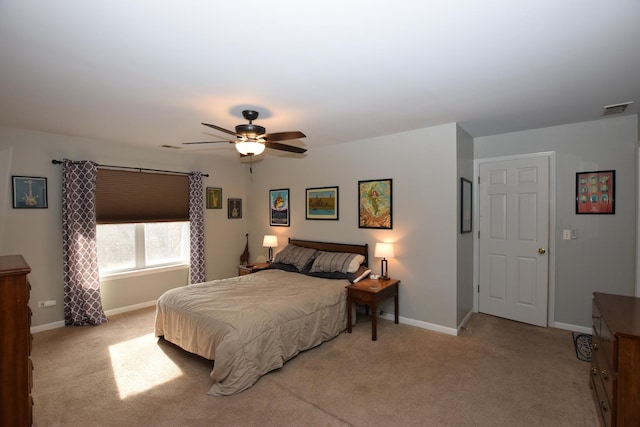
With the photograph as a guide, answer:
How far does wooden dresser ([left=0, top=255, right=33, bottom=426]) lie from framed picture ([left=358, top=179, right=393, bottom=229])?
3.50 meters

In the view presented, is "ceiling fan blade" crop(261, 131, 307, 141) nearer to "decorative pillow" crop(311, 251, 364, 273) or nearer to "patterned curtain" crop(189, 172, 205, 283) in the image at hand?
"decorative pillow" crop(311, 251, 364, 273)

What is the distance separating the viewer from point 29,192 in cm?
379

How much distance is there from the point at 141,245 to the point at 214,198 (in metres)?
1.38

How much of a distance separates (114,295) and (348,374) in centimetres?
358

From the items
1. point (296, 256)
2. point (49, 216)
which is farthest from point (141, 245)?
point (296, 256)

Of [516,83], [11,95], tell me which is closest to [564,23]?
[516,83]

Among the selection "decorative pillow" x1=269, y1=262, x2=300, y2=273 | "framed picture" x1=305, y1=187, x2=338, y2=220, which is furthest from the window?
"framed picture" x1=305, y1=187, x2=338, y2=220

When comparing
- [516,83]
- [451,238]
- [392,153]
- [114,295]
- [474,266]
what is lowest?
[114,295]

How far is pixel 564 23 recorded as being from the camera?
167cm

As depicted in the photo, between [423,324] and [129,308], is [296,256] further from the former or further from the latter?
[129,308]

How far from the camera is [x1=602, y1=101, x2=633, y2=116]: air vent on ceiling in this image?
297cm

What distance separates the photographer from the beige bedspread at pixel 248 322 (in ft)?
8.57

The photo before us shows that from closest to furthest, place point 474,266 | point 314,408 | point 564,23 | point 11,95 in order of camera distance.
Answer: point 564,23
point 314,408
point 11,95
point 474,266

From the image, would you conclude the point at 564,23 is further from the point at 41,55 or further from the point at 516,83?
the point at 41,55
